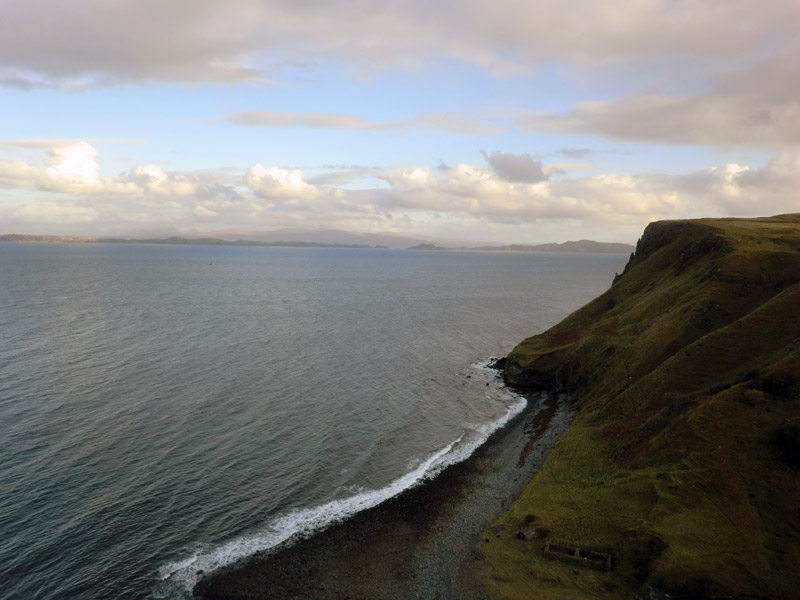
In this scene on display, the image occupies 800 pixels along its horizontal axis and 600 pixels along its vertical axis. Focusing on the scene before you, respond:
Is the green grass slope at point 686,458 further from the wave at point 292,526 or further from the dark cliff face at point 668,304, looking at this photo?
the wave at point 292,526

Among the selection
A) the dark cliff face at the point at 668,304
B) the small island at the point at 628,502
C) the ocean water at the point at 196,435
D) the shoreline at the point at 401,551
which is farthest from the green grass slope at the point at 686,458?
the ocean water at the point at 196,435

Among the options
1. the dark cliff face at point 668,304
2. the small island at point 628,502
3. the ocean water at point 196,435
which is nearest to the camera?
the small island at point 628,502

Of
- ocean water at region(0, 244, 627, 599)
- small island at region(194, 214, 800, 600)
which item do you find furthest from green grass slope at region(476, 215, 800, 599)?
ocean water at region(0, 244, 627, 599)

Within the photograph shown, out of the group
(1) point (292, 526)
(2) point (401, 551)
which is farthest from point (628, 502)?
(1) point (292, 526)

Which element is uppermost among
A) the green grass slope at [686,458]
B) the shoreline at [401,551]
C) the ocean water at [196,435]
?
the green grass slope at [686,458]

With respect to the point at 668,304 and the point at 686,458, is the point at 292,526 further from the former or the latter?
the point at 668,304

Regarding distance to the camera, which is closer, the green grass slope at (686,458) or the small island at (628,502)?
the green grass slope at (686,458)

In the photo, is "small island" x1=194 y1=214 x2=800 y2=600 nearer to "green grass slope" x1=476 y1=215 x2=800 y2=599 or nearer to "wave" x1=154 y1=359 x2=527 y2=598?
"green grass slope" x1=476 y1=215 x2=800 y2=599
